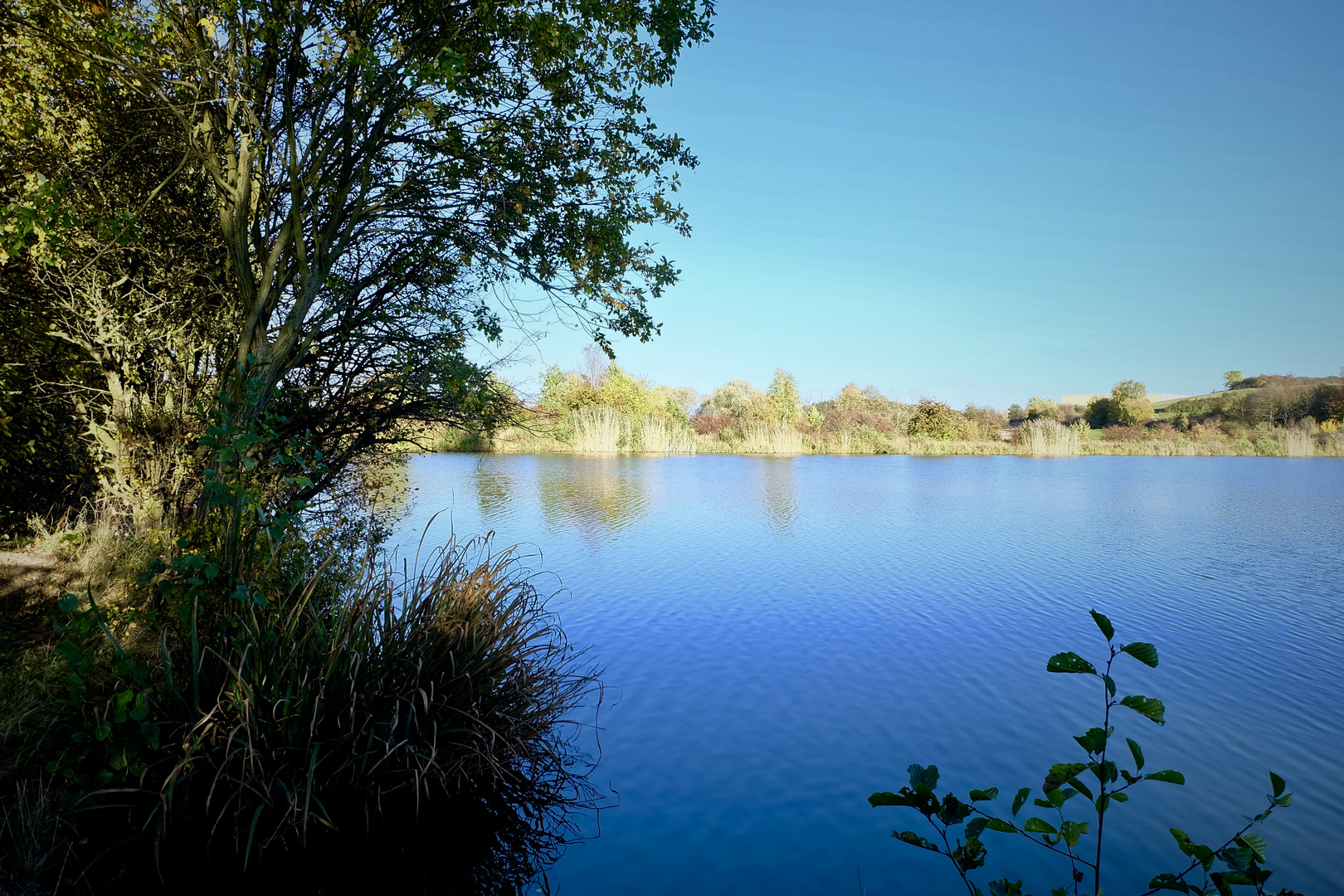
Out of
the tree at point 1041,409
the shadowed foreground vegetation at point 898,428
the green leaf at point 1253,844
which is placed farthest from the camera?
the tree at point 1041,409

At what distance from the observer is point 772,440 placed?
3189 cm

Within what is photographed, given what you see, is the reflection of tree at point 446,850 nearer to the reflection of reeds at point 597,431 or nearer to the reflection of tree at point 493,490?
the reflection of tree at point 493,490

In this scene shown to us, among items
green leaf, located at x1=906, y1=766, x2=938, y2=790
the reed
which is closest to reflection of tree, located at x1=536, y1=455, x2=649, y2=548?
green leaf, located at x1=906, y1=766, x2=938, y2=790

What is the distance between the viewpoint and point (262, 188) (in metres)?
6.09

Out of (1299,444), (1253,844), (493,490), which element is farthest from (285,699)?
(1299,444)

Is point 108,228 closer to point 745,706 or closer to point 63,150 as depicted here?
point 63,150

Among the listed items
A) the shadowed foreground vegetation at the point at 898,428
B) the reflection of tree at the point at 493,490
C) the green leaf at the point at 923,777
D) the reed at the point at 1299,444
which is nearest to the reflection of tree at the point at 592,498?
the reflection of tree at the point at 493,490

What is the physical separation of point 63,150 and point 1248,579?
13032 mm

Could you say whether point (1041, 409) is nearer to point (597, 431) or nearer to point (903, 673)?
point (597, 431)

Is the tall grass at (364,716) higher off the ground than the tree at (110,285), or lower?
lower

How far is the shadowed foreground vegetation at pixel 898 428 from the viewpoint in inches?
1196

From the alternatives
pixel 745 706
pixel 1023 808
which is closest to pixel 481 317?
pixel 745 706

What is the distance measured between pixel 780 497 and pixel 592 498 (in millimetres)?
4478

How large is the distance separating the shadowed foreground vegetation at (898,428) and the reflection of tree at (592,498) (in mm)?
5749
